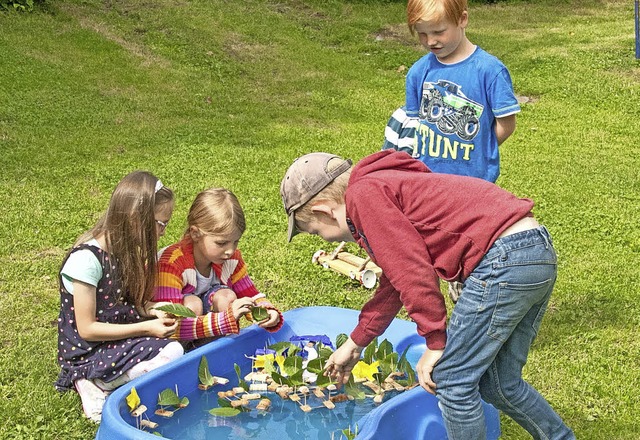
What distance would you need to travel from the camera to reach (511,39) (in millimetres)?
11828

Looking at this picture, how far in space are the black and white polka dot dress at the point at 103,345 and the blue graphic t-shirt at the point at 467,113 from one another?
53.6 inches

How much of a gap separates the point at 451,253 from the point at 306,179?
0.48 meters

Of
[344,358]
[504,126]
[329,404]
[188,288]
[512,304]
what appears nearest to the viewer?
[512,304]

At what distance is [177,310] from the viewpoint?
3.46 meters

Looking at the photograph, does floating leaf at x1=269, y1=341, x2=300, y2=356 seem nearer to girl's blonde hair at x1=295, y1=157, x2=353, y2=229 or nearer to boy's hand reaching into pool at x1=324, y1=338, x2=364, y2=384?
boy's hand reaching into pool at x1=324, y1=338, x2=364, y2=384

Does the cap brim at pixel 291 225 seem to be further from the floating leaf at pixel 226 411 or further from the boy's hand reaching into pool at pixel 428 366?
the floating leaf at pixel 226 411

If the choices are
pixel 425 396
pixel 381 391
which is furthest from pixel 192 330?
pixel 425 396

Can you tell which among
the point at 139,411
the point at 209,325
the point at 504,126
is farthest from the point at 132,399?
the point at 504,126

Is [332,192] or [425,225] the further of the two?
[332,192]

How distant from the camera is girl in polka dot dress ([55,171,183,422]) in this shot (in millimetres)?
3275

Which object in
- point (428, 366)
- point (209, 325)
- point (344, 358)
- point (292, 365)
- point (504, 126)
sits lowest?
point (292, 365)

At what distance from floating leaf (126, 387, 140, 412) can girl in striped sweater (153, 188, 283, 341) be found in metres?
0.49

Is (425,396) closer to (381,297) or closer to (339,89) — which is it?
(381,297)

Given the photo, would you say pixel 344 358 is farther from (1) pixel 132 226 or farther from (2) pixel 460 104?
(2) pixel 460 104
